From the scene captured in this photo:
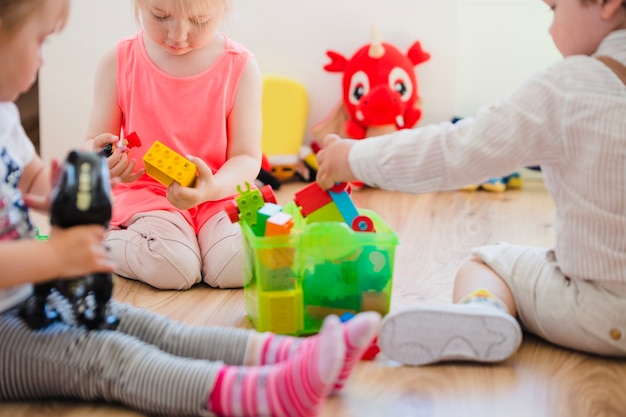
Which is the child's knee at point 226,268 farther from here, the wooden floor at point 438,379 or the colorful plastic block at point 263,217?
the colorful plastic block at point 263,217

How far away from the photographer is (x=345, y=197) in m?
1.12

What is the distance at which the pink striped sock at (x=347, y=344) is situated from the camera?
2.63 feet

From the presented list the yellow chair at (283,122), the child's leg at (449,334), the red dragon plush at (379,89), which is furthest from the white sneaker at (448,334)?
the yellow chair at (283,122)

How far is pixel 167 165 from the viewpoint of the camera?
1.24 metres

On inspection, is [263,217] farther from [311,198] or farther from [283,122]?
[283,122]

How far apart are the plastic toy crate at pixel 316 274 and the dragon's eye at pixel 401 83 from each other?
107 centimetres

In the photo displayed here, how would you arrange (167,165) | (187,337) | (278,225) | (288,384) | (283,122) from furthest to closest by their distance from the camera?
1. (283,122)
2. (167,165)
3. (278,225)
4. (187,337)
5. (288,384)

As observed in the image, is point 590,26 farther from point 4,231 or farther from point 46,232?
point 46,232

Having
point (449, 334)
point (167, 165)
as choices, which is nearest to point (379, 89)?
point (167, 165)

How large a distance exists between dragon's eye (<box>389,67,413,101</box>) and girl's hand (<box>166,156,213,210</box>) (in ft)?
3.03

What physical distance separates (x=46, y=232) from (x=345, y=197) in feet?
2.77

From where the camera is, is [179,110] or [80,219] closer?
[80,219]

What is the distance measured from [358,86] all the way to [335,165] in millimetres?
1082

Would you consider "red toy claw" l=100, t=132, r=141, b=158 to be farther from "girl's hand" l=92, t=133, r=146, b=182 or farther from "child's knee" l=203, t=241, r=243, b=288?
"child's knee" l=203, t=241, r=243, b=288
